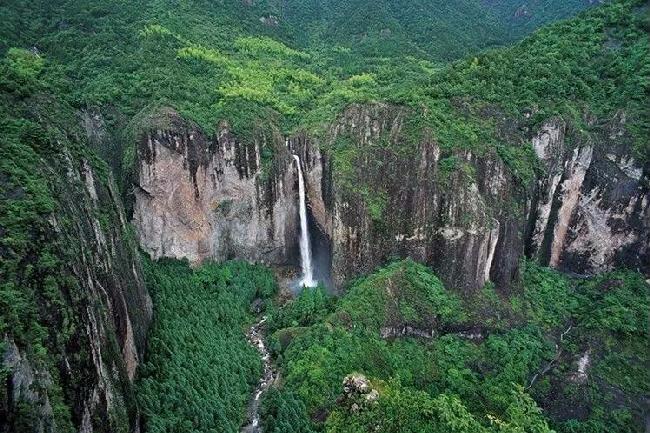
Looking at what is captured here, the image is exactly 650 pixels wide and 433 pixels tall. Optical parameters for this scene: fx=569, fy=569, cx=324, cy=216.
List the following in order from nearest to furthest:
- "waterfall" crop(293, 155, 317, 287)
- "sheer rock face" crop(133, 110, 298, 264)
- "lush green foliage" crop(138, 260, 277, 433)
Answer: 1. "lush green foliage" crop(138, 260, 277, 433)
2. "sheer rock face" crop(133, 110, 298, 264)
3. "waterfall" crop(293, 155, 317, 287)

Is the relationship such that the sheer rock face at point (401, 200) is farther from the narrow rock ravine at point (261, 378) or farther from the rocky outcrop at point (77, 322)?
the rocky outcrop at point (77, 322)

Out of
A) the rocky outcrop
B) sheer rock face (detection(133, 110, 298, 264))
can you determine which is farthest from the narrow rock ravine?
the rocky outcrop

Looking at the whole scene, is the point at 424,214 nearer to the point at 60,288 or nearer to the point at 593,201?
the point at 593,201

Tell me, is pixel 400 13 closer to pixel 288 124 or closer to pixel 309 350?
pixel 288 124

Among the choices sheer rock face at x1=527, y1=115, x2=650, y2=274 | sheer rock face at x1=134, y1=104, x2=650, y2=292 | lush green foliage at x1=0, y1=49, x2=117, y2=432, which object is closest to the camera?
lush green foliage at x1=0, y1=49, x2=117, y2=432

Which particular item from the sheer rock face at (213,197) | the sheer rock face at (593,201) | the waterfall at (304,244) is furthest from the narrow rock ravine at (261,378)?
the sheer rock face at (593,201)

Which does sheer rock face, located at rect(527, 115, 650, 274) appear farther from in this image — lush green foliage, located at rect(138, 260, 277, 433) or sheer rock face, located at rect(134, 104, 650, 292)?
lush green foliage, located at rect(138, 260, 277, 433)

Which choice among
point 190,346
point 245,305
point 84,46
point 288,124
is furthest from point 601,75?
point 84,46
